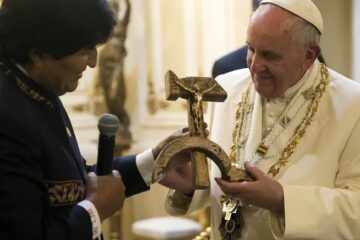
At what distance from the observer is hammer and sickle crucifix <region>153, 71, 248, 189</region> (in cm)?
147

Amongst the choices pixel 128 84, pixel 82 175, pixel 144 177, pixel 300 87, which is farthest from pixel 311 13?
pixel 128 84

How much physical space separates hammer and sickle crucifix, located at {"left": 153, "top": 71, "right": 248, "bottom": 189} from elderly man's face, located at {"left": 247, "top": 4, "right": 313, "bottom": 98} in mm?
276

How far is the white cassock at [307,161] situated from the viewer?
173 centimetres

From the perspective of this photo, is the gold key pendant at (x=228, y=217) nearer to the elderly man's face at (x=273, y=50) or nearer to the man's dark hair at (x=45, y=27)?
the elderly man's face at (x=273, y=50)

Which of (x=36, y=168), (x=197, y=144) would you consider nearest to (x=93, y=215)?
(x=36, y=168)

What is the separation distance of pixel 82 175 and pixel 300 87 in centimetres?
87

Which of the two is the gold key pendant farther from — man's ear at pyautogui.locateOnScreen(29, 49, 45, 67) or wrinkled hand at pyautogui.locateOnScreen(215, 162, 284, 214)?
man's ear at pyautogui.locateOnScreen(29, 49, 45, 67)

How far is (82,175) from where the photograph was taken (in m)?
1.51

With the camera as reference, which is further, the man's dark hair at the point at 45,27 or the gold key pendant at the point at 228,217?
the gold key pendant at the point at 228,217

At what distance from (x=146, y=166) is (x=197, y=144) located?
0.37 meters

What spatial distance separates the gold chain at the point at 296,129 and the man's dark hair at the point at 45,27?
0.80 metres

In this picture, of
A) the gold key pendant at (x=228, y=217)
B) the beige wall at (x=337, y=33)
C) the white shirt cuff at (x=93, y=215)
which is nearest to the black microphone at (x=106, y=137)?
the white shirt cuff at (x=93, y=215)

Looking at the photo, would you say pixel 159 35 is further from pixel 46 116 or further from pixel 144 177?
pixel 46 116

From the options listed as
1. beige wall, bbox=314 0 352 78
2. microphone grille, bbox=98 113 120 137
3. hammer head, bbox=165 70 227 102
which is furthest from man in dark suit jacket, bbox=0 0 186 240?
beige wall, bbox=314 0 352 78
